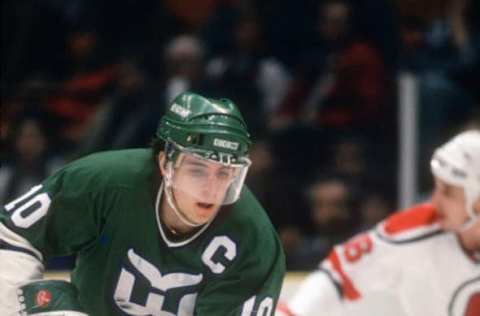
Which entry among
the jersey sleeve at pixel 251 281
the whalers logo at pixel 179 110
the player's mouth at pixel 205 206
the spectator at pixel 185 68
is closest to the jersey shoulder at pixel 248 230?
the jersey sleeve at pixel 251 281

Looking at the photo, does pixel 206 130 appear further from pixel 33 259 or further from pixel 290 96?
pixel 290 96

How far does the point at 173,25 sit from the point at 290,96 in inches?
26.7

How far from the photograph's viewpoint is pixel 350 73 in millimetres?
5453

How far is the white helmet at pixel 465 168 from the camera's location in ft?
12.5

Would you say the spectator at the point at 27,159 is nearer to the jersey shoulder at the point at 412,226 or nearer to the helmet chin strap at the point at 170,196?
the jersey shoulder at the point at 412,226

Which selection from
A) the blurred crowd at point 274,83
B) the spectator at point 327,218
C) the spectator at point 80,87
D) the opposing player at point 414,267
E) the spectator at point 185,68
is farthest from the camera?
the spectator at point 80,87

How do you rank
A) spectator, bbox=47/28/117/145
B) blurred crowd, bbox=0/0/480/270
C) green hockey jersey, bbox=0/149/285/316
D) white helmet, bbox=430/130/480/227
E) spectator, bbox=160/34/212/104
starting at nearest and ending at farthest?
green hockey jersey, bbox=0/149/285/316 → white helmet, bbox=430/130/480/227 → blurred crowd, bbox=0/0/480/270 → spectator, bbox=160/34/212/104 → spectator, bbox=47/28/117/145

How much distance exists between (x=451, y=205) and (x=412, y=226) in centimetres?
18

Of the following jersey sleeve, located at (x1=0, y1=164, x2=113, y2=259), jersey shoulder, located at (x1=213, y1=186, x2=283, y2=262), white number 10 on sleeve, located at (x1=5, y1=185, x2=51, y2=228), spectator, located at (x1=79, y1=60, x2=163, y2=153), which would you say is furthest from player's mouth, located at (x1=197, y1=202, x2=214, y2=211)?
spectator, located at (x1=79, y1=60, x2=163, y2=153)

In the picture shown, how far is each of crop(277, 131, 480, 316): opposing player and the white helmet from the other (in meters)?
0.01

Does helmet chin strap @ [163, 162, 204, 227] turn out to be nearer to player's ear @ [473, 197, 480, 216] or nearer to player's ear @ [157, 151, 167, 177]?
player's ear @ [157, 151, 167, 177]

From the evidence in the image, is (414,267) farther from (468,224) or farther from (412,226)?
(468,224)

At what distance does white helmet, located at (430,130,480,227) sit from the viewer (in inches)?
151

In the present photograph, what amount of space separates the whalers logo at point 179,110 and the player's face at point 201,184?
89 mm
